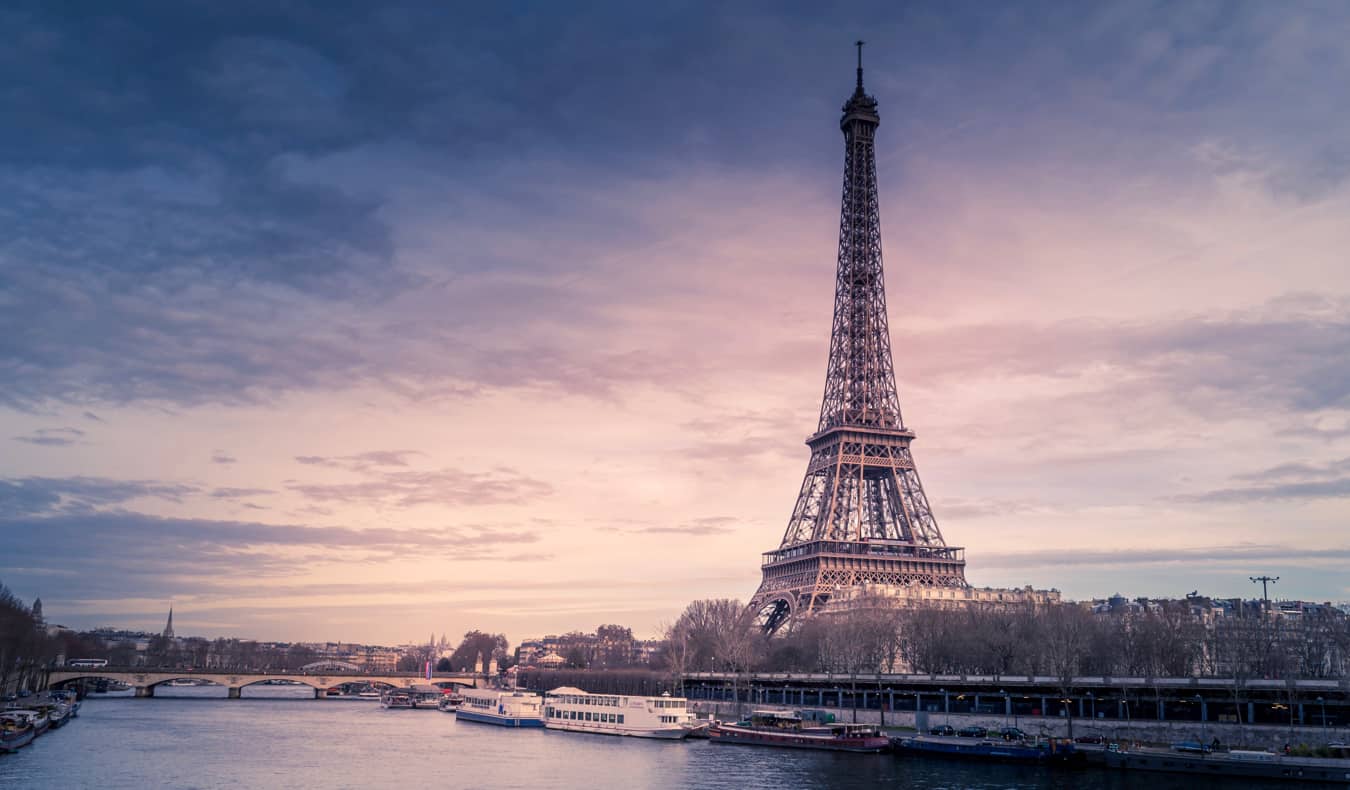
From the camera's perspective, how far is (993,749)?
2749 inches

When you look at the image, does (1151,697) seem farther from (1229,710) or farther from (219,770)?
(219,770)

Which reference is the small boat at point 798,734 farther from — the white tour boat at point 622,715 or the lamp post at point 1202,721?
the lamp post at point 1202,721

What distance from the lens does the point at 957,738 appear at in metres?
74.9

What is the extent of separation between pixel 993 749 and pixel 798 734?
1646cm

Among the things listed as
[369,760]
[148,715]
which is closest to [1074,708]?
[369,760]

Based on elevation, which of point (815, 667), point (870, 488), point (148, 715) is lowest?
point (148, 715)

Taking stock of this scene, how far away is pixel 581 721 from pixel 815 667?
3101 cm

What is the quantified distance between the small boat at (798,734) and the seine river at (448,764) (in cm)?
198

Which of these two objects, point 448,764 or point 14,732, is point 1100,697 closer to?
point 448,764

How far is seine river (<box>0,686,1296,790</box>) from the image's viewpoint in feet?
187

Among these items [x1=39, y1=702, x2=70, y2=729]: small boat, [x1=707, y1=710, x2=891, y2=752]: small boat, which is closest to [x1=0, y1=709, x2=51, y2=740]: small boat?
[x1=39, y1=702, x2=70, y2=729]: small boat

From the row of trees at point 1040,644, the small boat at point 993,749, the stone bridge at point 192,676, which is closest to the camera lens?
the small boat at point 993,749

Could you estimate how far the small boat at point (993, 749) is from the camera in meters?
66.7

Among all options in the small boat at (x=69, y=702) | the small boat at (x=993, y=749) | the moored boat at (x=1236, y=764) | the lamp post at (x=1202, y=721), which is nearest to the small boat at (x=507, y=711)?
the small boat at (x=69, y=702)
